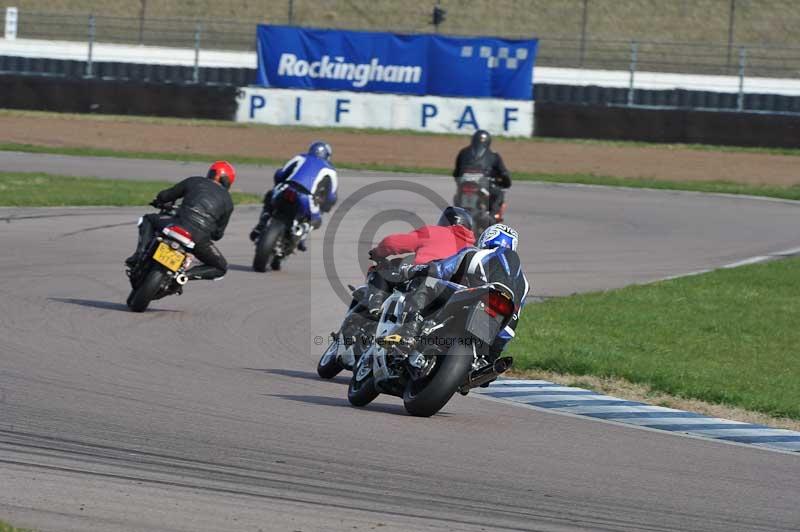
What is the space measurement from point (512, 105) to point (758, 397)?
23099mm

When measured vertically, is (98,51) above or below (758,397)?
above

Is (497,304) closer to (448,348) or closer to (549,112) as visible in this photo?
(448,348)

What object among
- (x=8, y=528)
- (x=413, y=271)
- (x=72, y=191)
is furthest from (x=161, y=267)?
(x=72, y=191)

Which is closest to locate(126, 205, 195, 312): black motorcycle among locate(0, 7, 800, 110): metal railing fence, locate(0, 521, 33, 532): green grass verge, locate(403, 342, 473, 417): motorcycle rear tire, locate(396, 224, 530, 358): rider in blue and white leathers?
locate(396, 224, 530, 358): rider in blue and white leathers

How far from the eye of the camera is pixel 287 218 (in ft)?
52.9

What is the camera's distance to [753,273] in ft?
55.5

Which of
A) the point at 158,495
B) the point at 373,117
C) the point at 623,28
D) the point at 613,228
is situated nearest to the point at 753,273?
the point at 613,228

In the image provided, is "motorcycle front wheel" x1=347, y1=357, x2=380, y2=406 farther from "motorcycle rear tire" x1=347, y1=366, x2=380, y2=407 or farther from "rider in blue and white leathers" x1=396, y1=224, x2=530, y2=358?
"rider in blue and white leathers" x1=396, y1=224, x2=530, y2=358

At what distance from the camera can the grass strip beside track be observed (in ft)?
90.7

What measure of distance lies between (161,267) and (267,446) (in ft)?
18.1

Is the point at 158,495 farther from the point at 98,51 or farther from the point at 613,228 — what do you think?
the point at 98,51

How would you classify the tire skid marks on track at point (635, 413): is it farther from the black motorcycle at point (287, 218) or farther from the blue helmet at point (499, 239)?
the black motorcycle at point (287, 218)

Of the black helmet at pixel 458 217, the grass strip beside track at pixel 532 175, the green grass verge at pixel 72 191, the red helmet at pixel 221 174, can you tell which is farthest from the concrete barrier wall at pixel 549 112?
the black helmet at pixel 458 217

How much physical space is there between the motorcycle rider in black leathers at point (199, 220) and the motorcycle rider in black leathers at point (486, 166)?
5340mm
